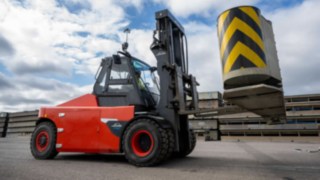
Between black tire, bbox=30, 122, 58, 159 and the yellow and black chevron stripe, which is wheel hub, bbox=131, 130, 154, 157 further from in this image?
black tire, bbox=30, 122, 58, 159

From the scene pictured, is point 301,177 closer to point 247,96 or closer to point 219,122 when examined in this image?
point 247,96

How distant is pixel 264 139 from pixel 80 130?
1076 centimetres

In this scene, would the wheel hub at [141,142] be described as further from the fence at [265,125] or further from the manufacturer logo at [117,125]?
the fence at [265,125]

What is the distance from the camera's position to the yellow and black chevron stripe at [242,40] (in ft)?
11.8

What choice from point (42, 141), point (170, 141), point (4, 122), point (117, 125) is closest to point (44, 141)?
point (42, 141)

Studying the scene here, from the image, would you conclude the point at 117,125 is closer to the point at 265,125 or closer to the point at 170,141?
the point at 170,141

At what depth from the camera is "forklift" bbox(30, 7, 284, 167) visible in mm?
4414

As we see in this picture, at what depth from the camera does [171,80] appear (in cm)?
502

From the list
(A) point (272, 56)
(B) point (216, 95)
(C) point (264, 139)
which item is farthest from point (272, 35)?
(C) point (264, 139)

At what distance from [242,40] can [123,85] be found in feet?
8.43

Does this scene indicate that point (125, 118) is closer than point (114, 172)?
No

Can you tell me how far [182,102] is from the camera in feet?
16.1

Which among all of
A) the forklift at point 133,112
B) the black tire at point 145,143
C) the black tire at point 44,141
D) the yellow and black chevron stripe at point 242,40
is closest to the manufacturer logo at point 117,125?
the forklift at point 133,112

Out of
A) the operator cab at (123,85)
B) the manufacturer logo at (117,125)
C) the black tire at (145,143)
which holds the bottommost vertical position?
the black tire at (145,143)
